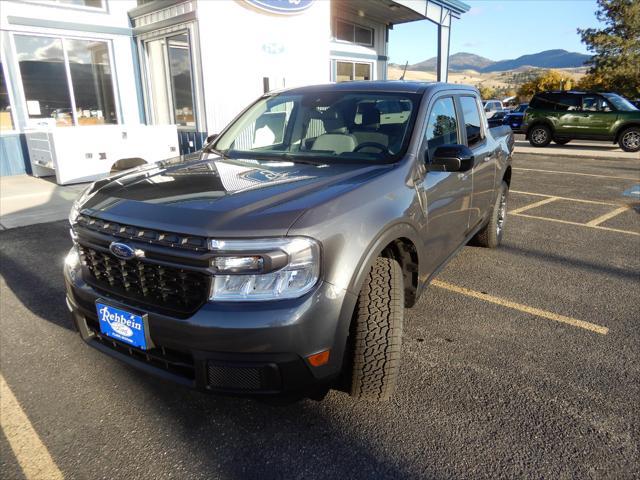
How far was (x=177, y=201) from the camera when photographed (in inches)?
84.2

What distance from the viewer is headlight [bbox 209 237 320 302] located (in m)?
1.87

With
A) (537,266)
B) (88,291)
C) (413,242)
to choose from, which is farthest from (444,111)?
(88,291)

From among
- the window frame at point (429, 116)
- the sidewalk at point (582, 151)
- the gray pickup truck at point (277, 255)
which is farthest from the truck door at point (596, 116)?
the gray pickup truck at point (277, 255)

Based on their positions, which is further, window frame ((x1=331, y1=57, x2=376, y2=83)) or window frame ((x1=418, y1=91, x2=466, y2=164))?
window frame ((x1=331, y1=57, x2=376, y2=83))

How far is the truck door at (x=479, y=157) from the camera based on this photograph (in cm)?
387

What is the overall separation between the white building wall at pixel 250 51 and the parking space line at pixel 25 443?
7751 mm

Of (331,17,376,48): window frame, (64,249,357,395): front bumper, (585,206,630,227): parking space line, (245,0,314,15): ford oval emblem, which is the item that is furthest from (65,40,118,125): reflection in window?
(64,249,357,395): front bumper

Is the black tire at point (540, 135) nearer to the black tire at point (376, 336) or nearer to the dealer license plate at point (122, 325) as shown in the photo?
the black tire at point (376, 336)

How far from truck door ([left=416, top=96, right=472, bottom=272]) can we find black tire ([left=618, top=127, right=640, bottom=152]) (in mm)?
14300

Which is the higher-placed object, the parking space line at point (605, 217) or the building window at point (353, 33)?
the building window at point (353, 33)

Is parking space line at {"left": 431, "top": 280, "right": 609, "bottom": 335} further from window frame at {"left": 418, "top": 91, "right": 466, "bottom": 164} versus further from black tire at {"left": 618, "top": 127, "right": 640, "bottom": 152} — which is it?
black tire at {"left": 618, "top": 127, "right": 640, "bottom": 152}

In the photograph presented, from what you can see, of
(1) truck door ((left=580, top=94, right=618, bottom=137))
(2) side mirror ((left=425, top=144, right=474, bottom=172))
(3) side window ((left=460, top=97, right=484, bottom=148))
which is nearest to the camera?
(2) side mirror ((left=425, top=144, right=474, bottom=172))

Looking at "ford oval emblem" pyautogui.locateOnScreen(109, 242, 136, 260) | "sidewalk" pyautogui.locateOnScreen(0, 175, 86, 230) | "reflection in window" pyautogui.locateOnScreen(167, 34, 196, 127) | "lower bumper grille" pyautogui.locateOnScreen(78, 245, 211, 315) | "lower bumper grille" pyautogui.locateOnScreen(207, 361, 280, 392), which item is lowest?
"sidewalk" pyautogui.locateOnScreen(0, 175, 86, 230)

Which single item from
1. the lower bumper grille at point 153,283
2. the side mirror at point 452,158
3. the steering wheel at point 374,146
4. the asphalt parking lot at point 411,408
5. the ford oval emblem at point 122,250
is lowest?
the asphalt parking lot at point 411,408
